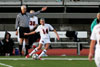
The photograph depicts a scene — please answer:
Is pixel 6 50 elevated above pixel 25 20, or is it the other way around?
pixel 25 20

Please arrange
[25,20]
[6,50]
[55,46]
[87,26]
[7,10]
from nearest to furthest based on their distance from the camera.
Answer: [25,20], [6,50], [55,46], [87,26], [7,10]

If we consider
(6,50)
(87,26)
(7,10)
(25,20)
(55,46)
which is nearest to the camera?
(25,20)

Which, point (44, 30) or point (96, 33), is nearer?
point (96, 33)

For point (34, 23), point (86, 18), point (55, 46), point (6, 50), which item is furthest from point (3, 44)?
point (86, 18)

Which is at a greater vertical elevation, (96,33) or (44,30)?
(96,33)

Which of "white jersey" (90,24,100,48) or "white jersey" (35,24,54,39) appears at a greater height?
"white jersey" (90,24,100,48)

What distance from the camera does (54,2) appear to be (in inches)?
1196

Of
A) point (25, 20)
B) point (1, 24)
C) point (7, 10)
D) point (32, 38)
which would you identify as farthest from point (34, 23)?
point (7, 10)

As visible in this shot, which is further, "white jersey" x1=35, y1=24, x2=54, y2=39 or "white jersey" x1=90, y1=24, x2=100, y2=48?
"white jersey" x1=35, y1=24, x2=54, y2=39

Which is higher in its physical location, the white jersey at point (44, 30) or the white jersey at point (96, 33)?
the white jersey at point (96, 33)

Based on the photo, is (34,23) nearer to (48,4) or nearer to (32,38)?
(32,38)

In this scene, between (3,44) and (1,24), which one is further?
(1,24)

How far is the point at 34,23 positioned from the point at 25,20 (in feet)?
8.41

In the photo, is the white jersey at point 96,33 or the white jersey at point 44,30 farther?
the white jersey at point 44,30
